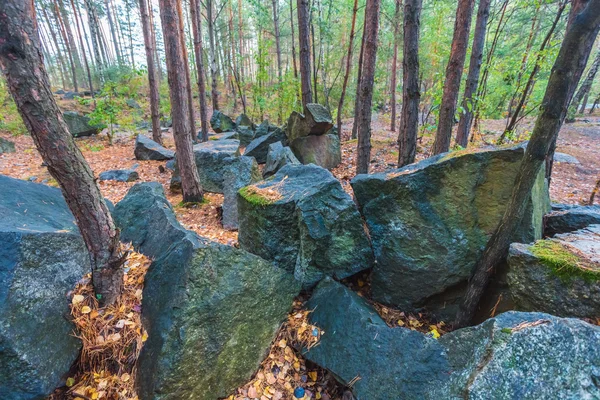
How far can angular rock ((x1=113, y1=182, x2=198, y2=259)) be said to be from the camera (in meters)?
3.07

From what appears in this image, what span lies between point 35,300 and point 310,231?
233 cm

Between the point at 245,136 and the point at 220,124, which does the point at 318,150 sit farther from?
the point at 220,124

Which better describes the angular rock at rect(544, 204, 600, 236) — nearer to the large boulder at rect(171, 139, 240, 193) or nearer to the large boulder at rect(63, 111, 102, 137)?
the large boulder at rect(171, 139, 240, 193)

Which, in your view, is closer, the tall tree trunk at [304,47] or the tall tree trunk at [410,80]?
the tall tree trunk at [410,80]

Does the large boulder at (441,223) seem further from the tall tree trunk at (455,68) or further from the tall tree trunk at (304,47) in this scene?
the tall tree trunk at (304,47)

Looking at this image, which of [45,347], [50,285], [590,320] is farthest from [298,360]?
[590,320]

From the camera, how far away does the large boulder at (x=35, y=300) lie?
5.96ft

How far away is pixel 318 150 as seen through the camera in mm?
8141

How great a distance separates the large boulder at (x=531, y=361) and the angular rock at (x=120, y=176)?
8.17 m

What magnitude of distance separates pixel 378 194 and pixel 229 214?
9.18 feet

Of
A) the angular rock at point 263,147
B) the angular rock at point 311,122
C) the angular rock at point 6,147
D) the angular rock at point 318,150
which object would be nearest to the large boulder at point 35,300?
the angular rock at point 318,150

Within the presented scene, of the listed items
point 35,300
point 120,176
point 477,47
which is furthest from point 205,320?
point 477,47

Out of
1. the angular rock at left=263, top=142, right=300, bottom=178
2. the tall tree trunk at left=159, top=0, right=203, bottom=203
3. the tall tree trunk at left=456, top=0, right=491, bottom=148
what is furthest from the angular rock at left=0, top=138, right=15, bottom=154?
the tall tree trunk at left=456, top=0, right=491, bottom=148

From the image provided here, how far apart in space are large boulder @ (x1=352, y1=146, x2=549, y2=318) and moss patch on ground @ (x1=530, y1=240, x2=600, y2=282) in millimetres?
570
